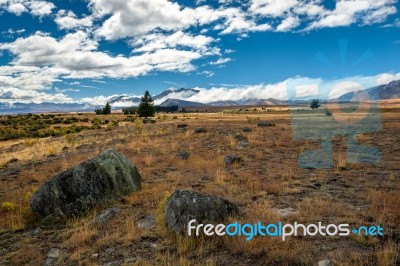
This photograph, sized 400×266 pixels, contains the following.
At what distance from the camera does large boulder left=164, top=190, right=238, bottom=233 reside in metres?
7.82

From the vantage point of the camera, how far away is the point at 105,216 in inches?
382

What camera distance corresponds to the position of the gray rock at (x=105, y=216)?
30.8 feet

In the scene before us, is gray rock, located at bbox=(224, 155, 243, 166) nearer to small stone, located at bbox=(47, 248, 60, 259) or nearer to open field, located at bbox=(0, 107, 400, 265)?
open field, located at bbox=(0, 107, 400, 265)

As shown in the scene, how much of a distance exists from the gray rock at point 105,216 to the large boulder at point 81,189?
69 centimetres

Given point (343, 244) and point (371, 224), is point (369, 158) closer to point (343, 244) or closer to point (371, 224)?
point (371, 224)

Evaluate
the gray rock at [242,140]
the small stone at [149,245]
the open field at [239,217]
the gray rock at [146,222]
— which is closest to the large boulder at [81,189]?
the open field at [239,217]

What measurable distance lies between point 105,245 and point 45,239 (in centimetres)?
208

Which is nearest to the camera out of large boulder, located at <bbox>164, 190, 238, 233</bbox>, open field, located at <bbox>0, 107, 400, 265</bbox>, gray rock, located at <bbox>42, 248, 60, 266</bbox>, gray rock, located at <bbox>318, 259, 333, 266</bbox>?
gray rock, located at <bbox>318, 259, 333, 266</bbox>

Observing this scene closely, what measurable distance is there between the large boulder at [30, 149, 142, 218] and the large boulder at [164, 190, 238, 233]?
3.51 m

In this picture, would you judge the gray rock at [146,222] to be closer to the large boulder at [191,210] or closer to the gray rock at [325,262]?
the large boulder at [191,210]

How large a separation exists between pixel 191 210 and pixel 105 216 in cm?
319

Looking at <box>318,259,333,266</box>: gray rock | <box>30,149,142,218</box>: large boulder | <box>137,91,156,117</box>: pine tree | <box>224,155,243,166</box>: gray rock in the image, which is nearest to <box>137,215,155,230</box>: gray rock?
<box>30,149,142,218</box>: large boulder

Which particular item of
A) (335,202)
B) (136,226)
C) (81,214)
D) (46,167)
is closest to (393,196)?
(335,202)

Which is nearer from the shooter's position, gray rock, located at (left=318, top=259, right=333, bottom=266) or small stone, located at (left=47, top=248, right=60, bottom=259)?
gray rock, located at (left=318, top=259, right=333, bottom=266)
